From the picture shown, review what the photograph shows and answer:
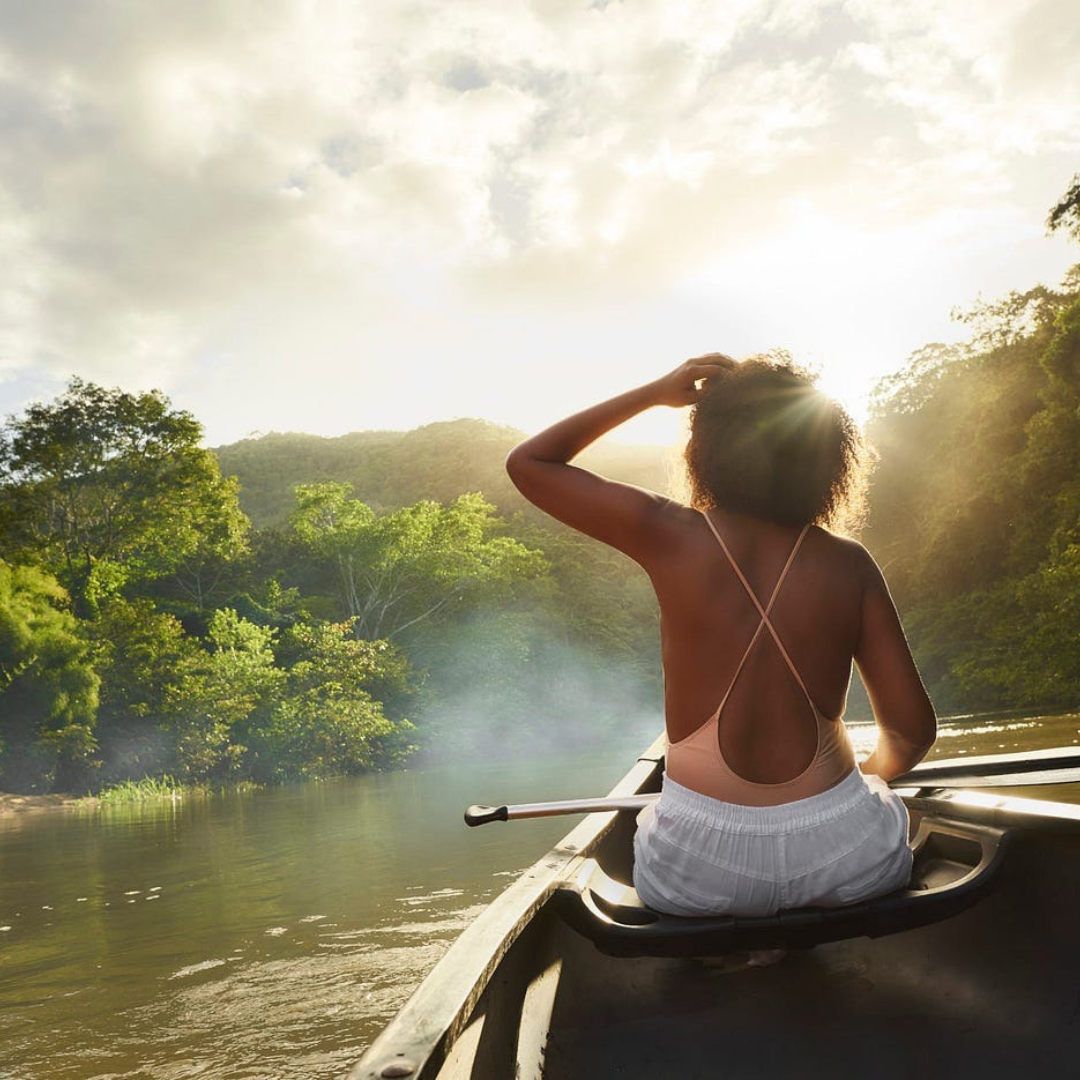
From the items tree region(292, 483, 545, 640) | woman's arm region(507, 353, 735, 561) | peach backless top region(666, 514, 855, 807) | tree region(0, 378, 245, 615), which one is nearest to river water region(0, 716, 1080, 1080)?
peach backless top region(666, 514, 855, 807)

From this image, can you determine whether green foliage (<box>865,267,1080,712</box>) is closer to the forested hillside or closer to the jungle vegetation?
the jungle vegetation

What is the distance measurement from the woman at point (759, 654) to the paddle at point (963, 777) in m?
0.42

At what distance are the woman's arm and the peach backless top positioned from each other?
12 centimetres

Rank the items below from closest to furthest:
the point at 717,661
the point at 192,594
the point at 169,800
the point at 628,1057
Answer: the point at 717,661, the point at 628,1057, the point at 169,800, the point at 192,594

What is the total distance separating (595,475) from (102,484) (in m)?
21.8

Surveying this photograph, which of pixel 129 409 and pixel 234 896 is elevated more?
pixel 129 409

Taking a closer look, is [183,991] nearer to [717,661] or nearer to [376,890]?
[376,890]

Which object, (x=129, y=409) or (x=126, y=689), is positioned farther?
(x=129, y=409)

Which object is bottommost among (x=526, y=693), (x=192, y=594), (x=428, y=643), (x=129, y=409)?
(x=526, y=693)

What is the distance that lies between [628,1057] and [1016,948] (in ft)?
2.16

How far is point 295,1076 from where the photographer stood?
301cm

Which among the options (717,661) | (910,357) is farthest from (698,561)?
(910,357)

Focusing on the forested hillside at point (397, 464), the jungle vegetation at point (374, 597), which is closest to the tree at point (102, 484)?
the jungle vegetation at point (374, 597)

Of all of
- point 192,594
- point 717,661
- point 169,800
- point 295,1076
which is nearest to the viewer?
point 717,661
